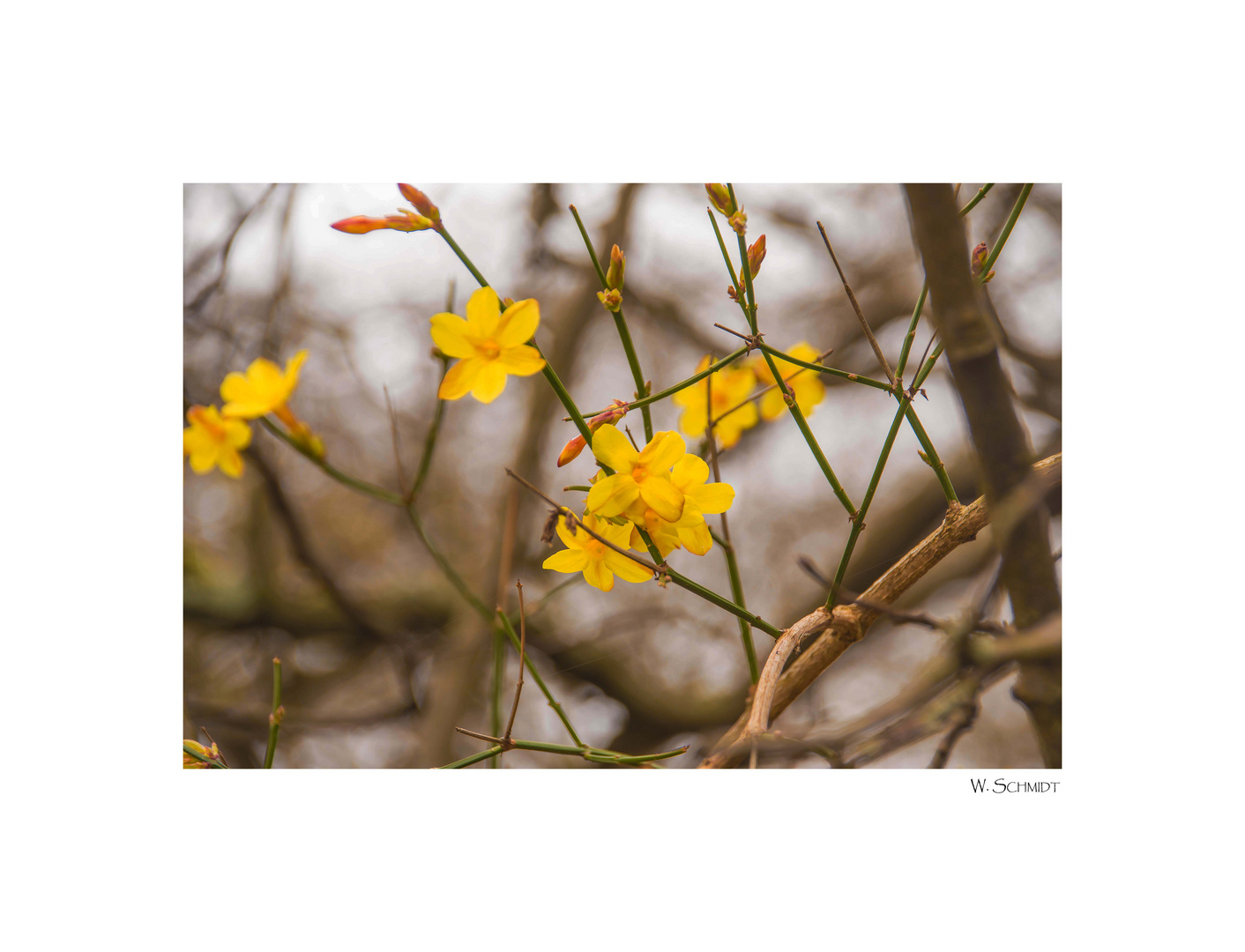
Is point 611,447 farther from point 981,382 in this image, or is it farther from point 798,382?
point 981,382

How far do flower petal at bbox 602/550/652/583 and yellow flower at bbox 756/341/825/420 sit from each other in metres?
0.33

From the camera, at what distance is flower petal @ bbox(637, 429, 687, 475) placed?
82 centimetres

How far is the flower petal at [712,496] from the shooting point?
0.84 metres

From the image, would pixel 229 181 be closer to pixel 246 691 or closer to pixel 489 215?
pixel 489 215

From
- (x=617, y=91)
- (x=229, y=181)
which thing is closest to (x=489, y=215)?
(x=617, y=91)

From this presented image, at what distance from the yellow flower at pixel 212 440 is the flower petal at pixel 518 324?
463 millimetres

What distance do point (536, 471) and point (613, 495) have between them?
343mm

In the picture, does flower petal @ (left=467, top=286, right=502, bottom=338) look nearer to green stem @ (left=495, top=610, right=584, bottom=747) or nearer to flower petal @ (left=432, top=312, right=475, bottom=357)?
flower petal @ (left=432, top=312, right=475, bottom=357)

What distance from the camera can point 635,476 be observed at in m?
0.82

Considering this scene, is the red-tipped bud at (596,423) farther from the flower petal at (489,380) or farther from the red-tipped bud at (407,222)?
the red-tipped bud at (407,222)

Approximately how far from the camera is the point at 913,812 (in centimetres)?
107

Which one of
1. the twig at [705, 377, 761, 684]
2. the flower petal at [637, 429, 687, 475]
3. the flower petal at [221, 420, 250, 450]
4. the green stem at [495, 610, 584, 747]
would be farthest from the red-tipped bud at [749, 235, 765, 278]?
the flower petal at [221, 420, 250, 450]
